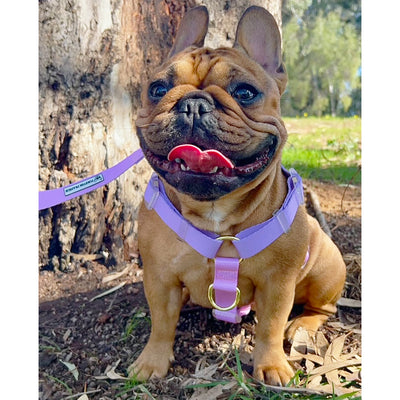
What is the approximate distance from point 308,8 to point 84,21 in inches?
33.7

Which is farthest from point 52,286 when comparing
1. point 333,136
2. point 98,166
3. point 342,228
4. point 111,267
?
point 333,136

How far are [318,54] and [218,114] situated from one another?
0.85m

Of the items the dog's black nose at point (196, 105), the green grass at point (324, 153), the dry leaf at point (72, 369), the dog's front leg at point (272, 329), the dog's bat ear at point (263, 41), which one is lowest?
the dry leaf at point (72, 369)

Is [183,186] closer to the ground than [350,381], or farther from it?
farther from it

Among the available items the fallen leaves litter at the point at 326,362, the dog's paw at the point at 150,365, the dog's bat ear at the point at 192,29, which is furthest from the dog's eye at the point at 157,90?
the fallen leaves litter at the point at 326,362

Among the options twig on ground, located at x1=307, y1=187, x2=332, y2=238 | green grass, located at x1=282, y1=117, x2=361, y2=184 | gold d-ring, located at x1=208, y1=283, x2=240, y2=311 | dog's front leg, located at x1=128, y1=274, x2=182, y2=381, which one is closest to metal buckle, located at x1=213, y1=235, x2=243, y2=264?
gold d-ring, located at x1=208, y1=283, x2=240, y2=311

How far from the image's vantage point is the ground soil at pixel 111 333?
1.68m

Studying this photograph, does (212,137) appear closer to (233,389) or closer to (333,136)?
(233,389)

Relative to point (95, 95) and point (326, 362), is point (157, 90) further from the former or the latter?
point (326, 362)

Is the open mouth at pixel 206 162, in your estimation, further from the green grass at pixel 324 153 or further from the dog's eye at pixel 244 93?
the green grass at pixel 324 153

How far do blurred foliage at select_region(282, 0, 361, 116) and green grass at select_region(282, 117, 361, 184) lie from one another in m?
0.68

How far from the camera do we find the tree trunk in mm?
2025

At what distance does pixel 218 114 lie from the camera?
133 cm
